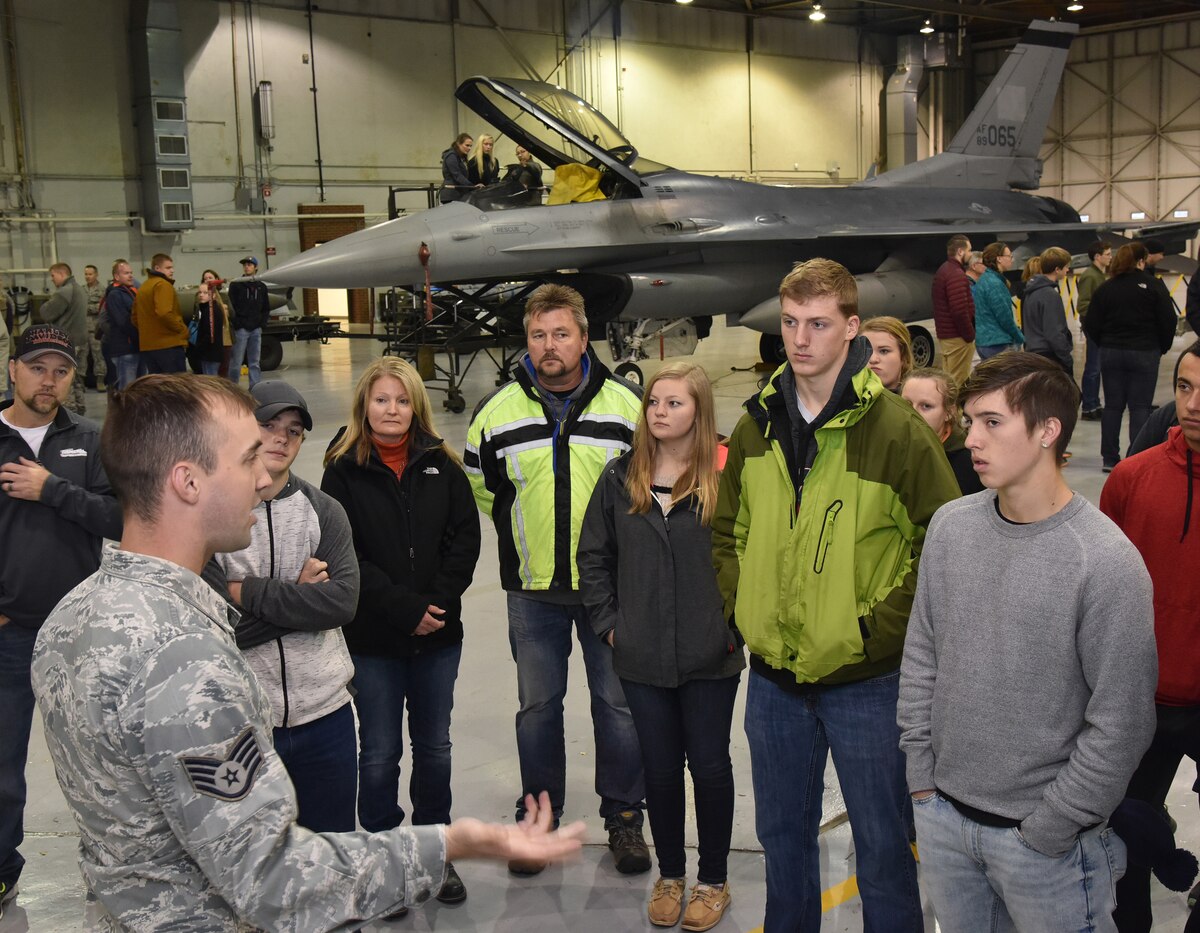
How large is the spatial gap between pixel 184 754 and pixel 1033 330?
9.14 meters

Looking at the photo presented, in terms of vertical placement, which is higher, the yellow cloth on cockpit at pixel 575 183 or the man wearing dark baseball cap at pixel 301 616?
the yellow cloth on cockpit at pixel 575 183

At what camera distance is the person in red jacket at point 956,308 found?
34.0 ft

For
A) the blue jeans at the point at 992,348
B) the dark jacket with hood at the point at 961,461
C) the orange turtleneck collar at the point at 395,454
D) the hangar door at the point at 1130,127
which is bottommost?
the dark jacket with hood at the point at 961,461

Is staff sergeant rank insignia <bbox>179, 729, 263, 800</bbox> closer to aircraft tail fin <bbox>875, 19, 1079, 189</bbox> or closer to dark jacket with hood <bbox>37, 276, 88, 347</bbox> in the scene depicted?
dark jacket with hood <bbox>37, 276, 88, 347</bbox>

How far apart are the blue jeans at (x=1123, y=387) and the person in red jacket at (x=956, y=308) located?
180 cm

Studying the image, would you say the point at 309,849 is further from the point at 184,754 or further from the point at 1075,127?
the point at 1075,127

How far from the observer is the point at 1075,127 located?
107ft

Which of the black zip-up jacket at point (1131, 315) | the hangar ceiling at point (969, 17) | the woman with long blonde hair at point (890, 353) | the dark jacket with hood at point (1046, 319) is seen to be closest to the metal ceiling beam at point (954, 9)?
the hangar ceiling at point (969, 17)

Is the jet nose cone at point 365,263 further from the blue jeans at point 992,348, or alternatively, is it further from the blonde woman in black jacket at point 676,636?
the blonde woman in black jacket at point 676,636

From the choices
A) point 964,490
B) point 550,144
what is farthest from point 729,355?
point 964,490

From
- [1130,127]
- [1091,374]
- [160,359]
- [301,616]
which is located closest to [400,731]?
[301,616]

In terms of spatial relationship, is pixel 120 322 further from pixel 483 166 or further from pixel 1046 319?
pixel 1046 319

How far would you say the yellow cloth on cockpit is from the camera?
12.1 meters

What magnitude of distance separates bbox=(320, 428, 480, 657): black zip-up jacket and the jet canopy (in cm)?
815
